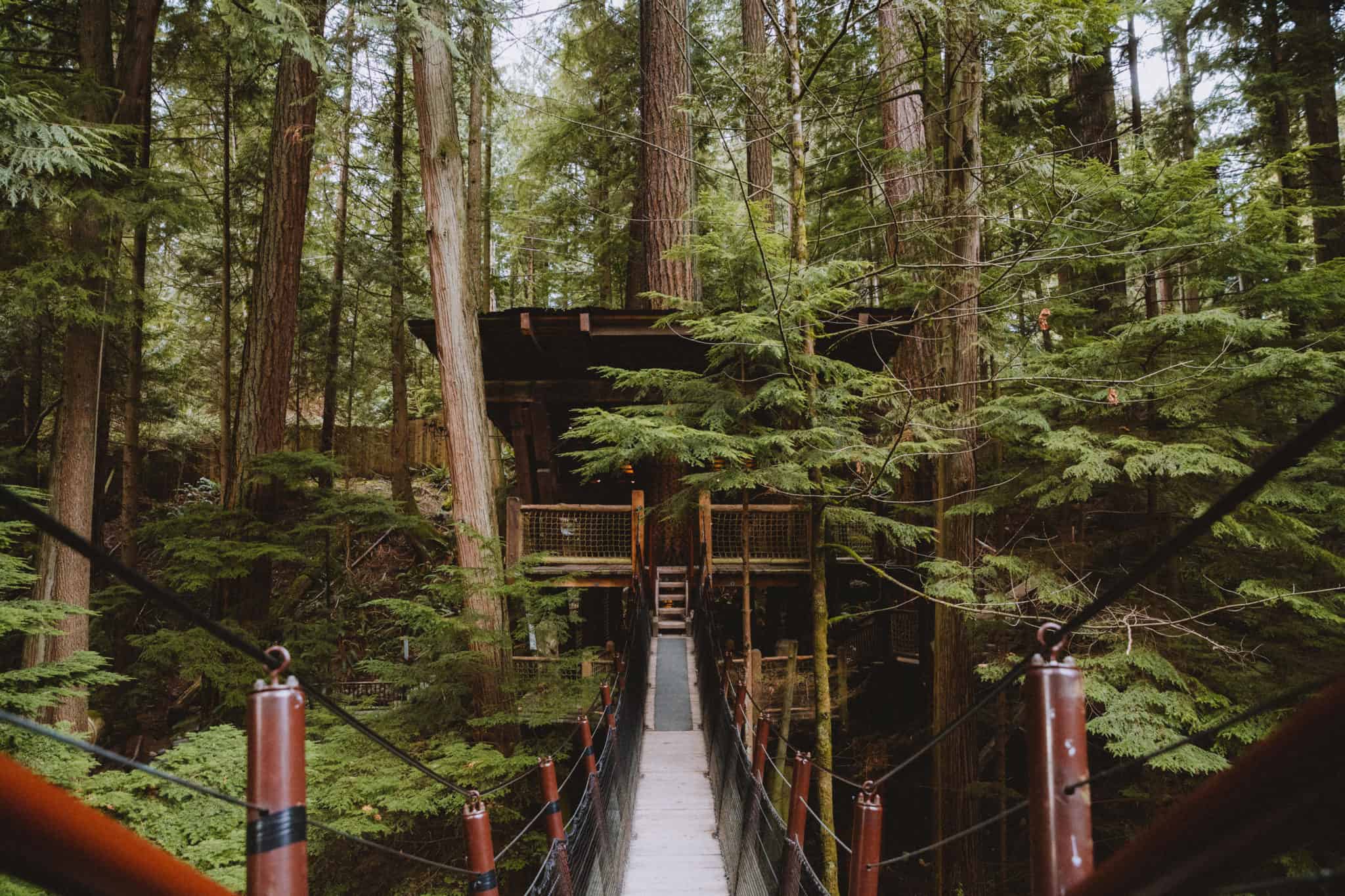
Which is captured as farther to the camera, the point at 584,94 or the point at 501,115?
the point at 584,94

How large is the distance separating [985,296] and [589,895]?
6.61m

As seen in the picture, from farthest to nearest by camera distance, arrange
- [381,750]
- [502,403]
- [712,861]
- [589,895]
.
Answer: [502,403]
[381,750]
[712,861]
[589,895]

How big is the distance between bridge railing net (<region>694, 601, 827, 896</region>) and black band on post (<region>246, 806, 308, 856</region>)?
1937 millimetres

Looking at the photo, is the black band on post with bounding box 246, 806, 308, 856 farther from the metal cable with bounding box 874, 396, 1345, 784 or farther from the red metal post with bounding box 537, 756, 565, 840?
the red metal post with bounding box 537, 756, 565, 840

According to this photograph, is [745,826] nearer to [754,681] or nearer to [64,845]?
[754,681]

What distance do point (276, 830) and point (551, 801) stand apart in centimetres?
275

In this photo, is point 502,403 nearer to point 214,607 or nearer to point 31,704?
point 214,607

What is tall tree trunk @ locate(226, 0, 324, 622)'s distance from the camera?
27.1 feet

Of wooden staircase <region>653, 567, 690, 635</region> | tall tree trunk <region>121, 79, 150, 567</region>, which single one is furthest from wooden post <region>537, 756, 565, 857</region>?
tall tree trunk <region>121, 79, 150, 567</region>

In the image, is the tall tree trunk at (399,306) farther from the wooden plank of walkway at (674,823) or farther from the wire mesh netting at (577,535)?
the wooden plank of walkway at (674,823)

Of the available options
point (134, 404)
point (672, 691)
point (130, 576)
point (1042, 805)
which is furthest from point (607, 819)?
point (134, 404)

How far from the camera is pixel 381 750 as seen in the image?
5852mm

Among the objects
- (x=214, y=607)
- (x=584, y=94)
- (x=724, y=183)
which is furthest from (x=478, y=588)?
(x=724, y=183)

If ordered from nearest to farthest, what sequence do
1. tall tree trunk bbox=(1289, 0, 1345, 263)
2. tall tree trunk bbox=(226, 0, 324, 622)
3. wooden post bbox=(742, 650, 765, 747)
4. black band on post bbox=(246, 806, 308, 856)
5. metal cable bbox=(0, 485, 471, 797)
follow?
metal cable bbox=(0, 485, 471, 797) → black band on post bbox=(246, 806, 308, 856) → wooden post bbox=(742, 650, 765, 747) → tall tree trunk bbox=(226, 0, 324, 622) → tall tree trunk bbox=(1289, 0, 1345, 263)
